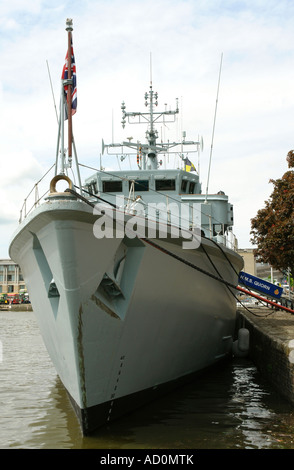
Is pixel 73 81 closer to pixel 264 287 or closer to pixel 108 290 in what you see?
pixel 108 290

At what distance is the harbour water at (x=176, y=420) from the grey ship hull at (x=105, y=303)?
31cm

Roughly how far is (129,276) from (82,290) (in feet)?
2.40

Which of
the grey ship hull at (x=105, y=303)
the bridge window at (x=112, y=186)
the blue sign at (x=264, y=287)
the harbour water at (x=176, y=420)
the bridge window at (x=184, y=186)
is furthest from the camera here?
the blue sign at (x=264, y=287)

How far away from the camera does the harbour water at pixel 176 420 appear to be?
18.6 ft

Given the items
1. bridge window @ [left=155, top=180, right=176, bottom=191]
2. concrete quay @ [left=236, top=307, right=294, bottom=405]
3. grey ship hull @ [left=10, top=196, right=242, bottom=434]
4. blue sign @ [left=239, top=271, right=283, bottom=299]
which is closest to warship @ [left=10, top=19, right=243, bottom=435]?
grey ship hull @ [left=10, top=196, right=242, bottom=434]

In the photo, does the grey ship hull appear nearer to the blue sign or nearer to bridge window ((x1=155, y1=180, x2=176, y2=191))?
bridge window ((x1=155, y1=180, x2=176, y2=191))

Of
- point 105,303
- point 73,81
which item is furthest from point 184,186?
point 105,303

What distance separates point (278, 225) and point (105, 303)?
11.4m

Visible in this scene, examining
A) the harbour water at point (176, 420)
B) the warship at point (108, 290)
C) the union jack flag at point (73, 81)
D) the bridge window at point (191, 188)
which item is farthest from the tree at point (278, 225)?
the union jack flag at point (73, 81)

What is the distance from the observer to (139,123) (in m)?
14.5

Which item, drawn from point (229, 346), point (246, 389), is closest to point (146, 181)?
point (229, 346)

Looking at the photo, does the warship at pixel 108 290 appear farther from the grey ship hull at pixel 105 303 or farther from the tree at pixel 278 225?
the tree at pixel 278 225

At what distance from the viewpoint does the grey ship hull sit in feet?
17.2

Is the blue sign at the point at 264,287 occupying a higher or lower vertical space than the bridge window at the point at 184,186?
lower
